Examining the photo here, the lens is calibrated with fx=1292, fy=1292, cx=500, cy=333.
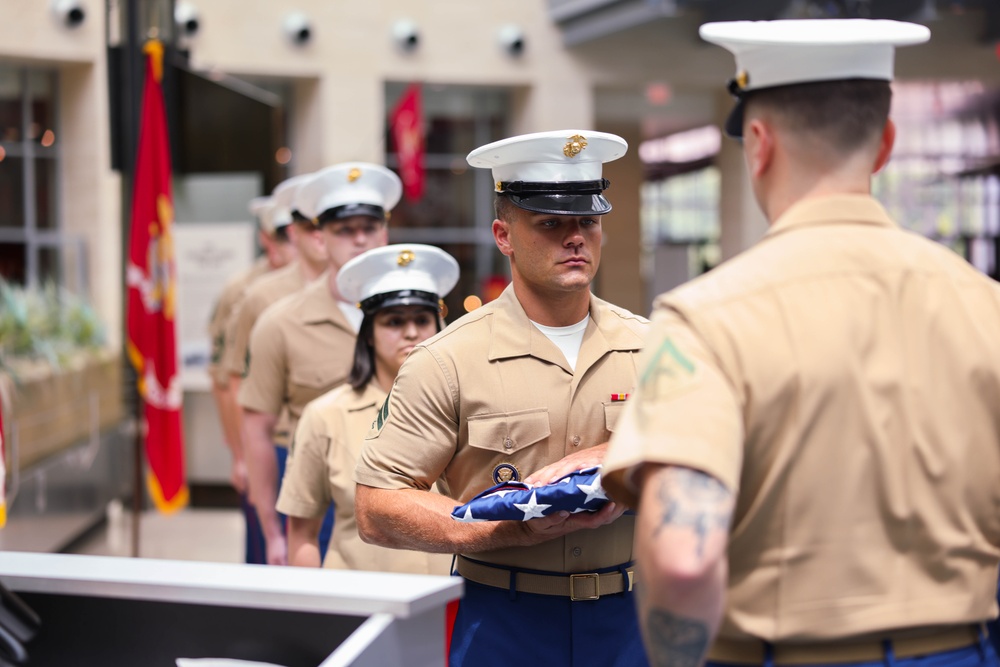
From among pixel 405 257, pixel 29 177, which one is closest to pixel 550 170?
pixel 405 257

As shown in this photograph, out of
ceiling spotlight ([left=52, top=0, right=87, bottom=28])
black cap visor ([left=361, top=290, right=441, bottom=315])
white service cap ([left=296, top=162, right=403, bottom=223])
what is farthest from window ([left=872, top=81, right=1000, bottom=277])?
black cap visor ([left=361, top=290, right=441, bottom=315])

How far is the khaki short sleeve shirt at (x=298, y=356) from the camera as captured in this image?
530 centimetres

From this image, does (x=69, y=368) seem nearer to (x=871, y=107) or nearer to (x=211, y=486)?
(x=211, y=486)

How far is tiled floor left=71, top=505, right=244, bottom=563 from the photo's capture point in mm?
9086

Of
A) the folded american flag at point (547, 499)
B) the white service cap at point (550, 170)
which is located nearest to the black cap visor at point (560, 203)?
the white service cap at point (550, 170)

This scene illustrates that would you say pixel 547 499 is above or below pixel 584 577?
above

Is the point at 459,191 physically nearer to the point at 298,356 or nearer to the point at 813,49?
the point at 298,356

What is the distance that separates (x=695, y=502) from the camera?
1798 mm

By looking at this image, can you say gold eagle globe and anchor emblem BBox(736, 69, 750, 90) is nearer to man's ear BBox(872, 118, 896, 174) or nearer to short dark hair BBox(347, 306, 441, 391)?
man's ear BBox(872, 118, 896, 174)

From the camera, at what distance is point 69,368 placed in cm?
916

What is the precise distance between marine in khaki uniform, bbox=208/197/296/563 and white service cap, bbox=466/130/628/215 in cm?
401

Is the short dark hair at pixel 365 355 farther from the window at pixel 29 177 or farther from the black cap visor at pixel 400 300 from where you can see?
the window at pixel 29 177

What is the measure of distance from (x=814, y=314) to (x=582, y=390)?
1.23m

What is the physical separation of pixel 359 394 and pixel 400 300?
1.13 ft
